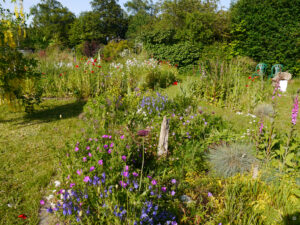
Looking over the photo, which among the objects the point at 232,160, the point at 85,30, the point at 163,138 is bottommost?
the point at 232,160

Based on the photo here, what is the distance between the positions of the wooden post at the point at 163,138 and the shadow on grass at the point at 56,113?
2.91 metres

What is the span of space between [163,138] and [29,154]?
7.25 feet

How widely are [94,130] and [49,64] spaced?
6167mm

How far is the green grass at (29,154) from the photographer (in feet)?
7.55

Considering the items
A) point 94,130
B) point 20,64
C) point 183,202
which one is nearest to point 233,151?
point 183,202

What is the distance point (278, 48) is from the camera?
1012cm

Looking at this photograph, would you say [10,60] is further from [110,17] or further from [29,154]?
[110,17]

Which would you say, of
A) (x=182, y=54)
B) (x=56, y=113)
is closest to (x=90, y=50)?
(x=182, y=54)

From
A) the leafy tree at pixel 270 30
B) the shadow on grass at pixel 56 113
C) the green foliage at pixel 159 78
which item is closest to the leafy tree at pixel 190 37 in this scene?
the leafy tree at pixel 270 30

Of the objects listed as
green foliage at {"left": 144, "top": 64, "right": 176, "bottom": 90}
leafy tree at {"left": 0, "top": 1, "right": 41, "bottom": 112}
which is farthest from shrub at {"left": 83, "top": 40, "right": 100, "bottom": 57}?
leafy tree at {"left": 0, "top": 1, "right": 41, "bottom": 112}

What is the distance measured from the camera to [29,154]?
11.0 ft

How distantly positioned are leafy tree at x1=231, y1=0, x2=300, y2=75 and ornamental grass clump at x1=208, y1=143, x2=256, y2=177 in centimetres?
920

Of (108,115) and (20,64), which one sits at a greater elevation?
(20,64)

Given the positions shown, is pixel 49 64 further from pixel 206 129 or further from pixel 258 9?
pixel 258 9
